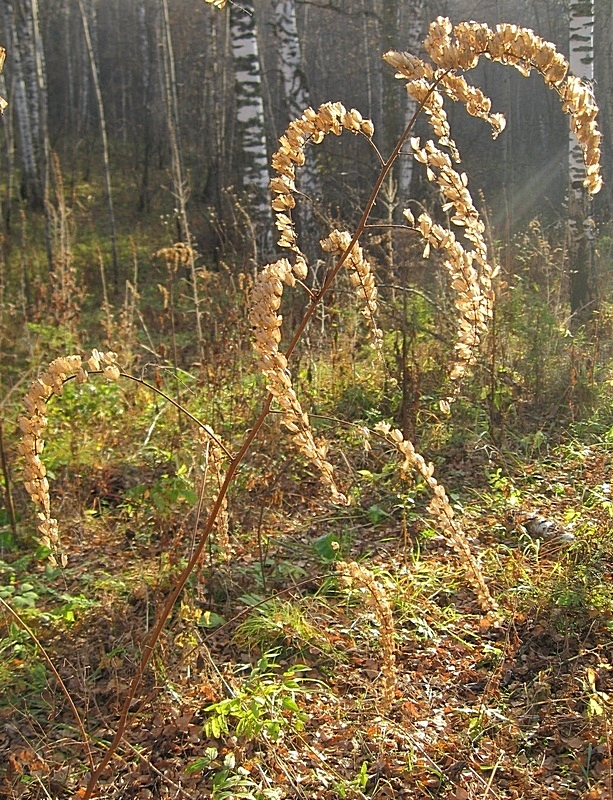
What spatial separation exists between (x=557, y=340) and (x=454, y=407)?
1073mm

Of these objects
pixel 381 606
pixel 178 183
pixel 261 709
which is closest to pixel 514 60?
pixel 381 606

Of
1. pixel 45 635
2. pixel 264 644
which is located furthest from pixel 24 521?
pixel 264 644

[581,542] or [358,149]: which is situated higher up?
[358,149]

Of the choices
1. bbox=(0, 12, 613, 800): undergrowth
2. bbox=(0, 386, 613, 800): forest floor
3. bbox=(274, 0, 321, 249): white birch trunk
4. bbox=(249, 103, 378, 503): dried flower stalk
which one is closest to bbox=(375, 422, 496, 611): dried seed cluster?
bbox=(0, 12, 613, 800): undergrowth

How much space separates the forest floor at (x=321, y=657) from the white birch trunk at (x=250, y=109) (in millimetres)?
5296

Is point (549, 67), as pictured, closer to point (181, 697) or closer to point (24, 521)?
point (181, 697)

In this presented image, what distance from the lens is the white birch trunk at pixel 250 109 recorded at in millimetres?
8445

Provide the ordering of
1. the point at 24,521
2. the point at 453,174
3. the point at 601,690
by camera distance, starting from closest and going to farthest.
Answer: the point at 453,174
the point at 601,690
the point at 24,521

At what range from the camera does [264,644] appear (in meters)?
3.07

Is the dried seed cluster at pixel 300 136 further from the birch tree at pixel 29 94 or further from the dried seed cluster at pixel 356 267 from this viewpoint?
the birch tree at pixel 29 94

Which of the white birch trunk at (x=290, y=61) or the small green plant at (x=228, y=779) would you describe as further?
the white birch trunk at (x=290, y=61)

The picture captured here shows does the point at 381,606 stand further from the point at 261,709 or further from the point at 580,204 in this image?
the point at 580,204

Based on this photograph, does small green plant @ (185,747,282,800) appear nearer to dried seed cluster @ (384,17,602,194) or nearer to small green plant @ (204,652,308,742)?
small green plant @ (204,652,308,742)

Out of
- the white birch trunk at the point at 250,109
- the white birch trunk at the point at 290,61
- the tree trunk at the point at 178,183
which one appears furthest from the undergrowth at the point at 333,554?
the white birch trunk at the point at 290,61
